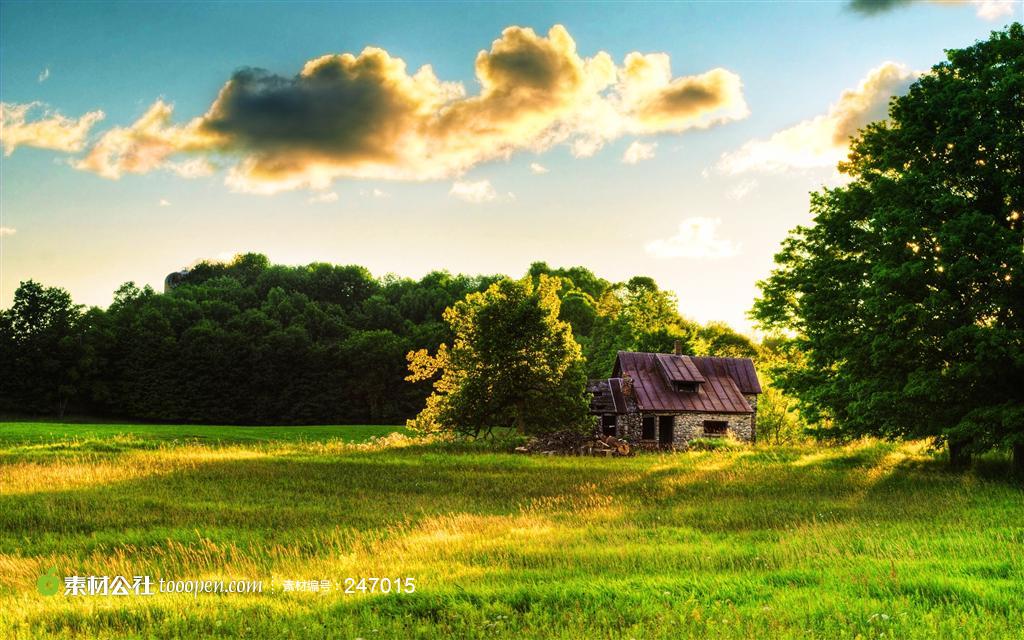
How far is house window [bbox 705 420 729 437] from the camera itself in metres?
49.6

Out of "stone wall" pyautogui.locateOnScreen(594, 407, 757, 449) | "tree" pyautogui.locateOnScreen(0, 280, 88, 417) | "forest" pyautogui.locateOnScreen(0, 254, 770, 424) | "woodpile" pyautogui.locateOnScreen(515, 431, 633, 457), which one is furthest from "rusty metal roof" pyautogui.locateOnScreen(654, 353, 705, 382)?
"tree" pyautogui.locateOnScreen(0, 280, 88, 417)

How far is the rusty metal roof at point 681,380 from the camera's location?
A: 158 feet

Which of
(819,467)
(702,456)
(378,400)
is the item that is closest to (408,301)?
(378,400)

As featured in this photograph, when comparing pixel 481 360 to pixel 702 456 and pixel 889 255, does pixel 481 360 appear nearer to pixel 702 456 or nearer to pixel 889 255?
pixel 702 456

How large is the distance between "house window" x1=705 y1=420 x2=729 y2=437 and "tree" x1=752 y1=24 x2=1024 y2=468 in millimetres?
24839

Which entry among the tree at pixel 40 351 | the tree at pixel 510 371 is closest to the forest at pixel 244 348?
the tree at pixel 40 351

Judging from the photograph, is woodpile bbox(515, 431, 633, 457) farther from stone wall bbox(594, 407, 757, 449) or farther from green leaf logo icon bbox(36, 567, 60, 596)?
green leaf logo icon bbox(36, 567, 60, 596)

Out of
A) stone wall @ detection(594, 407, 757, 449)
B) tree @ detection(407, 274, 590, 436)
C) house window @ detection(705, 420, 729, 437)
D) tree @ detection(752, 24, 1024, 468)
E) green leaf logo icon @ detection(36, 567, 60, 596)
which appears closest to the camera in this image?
green leaf logo icon @ detection(36, 567, 60, 596)

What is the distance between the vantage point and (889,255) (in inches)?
878

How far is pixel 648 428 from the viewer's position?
47.7 m

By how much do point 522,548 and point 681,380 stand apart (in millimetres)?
39516

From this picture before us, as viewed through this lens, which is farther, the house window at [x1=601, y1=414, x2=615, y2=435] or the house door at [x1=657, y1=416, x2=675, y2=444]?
the house window at [x1=601, y1=414, x2=615, y2=435]

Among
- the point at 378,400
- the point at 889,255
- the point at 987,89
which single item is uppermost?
the point at 987,89

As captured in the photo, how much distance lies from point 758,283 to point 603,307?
52.6m
